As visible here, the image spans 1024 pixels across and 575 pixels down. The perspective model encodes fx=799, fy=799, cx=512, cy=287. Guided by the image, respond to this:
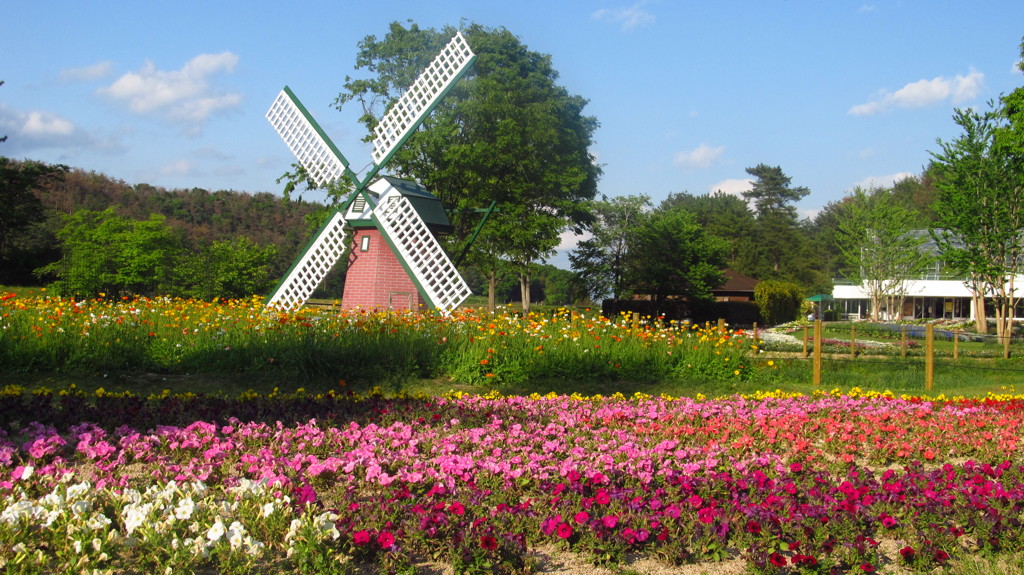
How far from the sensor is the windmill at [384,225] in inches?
693

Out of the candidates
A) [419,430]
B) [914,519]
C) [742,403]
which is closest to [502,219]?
[742,403]

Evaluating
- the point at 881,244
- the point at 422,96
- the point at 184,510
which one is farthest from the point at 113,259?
→ the point at 881,244

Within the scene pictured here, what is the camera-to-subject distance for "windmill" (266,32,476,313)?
17609 mm

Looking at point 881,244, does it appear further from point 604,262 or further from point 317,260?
point 317,260

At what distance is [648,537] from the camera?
3.78m

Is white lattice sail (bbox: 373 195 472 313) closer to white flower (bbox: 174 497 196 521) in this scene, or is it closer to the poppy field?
the poppy field

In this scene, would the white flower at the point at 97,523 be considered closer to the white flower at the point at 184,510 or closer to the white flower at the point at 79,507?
the white flower at the point at 79,507

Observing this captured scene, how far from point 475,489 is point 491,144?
2257cm

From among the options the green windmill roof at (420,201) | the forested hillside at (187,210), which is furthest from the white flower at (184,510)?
the forested hillside at (187,210)

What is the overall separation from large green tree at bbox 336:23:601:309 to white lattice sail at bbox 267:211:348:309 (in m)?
5.07

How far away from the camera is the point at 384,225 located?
1789cm

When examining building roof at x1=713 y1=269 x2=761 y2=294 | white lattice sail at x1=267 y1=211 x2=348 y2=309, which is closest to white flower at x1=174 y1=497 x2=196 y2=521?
white lattice sail at x1=267 y1=211 x2=348 y2=309

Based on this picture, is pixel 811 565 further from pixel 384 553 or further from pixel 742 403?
pixel 742 403

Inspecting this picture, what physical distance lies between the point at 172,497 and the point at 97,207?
47451 millimetres
